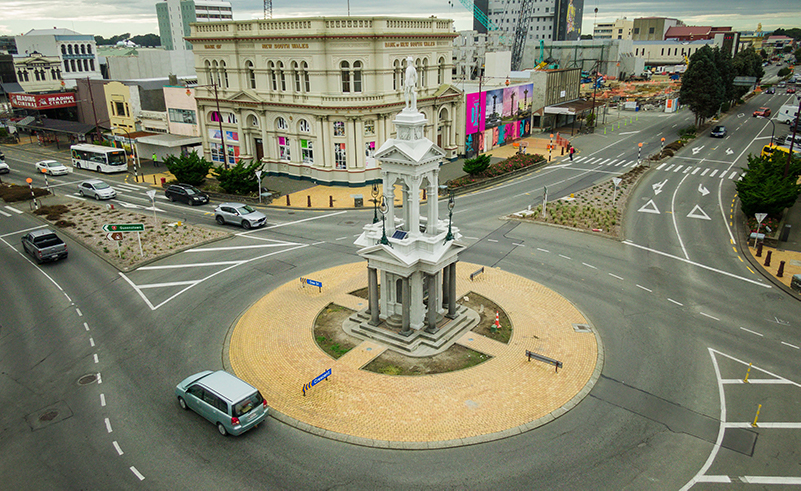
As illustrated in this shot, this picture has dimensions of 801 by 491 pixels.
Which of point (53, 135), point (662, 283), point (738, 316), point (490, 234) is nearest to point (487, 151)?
point (490, 234)

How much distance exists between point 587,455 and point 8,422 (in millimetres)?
19812

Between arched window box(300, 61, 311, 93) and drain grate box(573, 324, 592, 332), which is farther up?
arched window box(300, 61, 311, 93)

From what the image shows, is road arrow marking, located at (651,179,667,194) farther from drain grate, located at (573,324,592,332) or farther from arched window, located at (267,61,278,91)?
arched window, located at (267,61,278,91)

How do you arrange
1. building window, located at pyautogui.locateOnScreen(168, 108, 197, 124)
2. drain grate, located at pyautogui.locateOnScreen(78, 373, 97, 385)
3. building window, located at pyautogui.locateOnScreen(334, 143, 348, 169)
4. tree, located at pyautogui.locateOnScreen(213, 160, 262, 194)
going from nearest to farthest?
1. drain grate, located at pyautogui.locateOnScreen(78, 373, 97, 385)
2. tree, located at pyautogui.locateOnScreen(213, 160, 262, 194)
3. building window, located at pyautogui.locateOnScreen(334, 143, 348, 169)
4. building window, located at pyautogui.locateOnScreen(168, 108, 197, 124)

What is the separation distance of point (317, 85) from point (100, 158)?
93.1 ft

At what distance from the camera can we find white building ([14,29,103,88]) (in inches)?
3578

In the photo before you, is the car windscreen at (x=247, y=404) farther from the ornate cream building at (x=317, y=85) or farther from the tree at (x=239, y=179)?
the ornate cream building at (x=317, y=85)

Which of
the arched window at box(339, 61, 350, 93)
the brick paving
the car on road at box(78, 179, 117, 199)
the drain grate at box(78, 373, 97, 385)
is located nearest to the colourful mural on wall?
the arched window at box(339, 61, 350, 93)

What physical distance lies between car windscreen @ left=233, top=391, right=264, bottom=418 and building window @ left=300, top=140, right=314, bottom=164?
3706 cm

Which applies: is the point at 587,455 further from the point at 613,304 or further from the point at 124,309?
the point at 124,309

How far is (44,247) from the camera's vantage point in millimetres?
32281

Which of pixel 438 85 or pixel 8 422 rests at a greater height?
pixel 438 85

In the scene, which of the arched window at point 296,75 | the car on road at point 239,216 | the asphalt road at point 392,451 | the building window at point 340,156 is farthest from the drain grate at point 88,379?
the arched window at point 296,75

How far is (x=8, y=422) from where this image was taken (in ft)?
59.3
